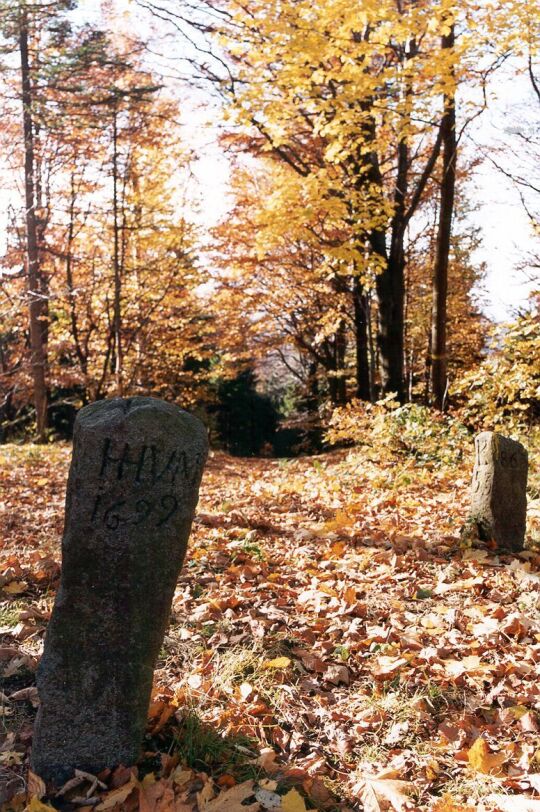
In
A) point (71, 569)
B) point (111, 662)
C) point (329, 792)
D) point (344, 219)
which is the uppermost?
point (344, 219)

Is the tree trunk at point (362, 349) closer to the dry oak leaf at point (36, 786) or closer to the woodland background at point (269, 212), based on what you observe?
the woodland background at point (269, 212)

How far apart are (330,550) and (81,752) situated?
3.26 metres

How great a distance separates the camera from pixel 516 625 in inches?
155

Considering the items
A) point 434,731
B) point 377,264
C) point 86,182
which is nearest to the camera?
point 434,731

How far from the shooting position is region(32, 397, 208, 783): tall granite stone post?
2.52m

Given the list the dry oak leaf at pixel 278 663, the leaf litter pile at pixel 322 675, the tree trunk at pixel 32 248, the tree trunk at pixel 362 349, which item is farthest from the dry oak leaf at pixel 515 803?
the tree trunk at pixel 362 349

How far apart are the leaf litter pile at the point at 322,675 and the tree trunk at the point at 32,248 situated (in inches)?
368

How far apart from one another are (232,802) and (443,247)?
9945 mm

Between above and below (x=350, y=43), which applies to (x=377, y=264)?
below

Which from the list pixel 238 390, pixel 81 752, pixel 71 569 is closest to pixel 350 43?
pixel 71 569

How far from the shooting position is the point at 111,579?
2.54 metres

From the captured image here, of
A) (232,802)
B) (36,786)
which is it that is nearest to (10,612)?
(36,786)

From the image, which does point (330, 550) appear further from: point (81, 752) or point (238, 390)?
point (238, 390)

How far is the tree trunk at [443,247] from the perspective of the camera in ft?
35.0
